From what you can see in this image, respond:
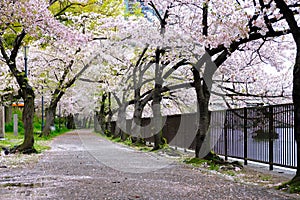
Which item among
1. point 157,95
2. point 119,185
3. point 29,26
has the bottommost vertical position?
point 119,185

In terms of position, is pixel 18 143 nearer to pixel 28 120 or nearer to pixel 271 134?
pixel 28 120

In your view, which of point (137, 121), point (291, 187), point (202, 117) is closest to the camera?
point (291, 187)

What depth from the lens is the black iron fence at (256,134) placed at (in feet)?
34.6

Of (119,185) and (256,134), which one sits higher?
(256,134)

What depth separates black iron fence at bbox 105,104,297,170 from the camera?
10.5 metres

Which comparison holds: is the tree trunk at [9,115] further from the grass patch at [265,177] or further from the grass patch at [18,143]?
the grass patch at [265,177]

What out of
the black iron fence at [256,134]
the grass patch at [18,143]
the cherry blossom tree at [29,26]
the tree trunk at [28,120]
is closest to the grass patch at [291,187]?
the black iron fence at [256,134]

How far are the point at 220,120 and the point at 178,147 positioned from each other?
6598 millimetres

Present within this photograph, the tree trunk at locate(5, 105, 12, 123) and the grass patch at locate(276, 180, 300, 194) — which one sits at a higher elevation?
the tree trunk at locate(5, 105, 12, 123)

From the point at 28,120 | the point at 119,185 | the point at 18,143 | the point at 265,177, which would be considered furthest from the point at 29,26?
the point at 18,143

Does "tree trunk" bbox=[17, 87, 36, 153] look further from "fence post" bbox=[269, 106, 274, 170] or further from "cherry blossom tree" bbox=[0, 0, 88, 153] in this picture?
"fence post" bbox=[269, 106, 274, 170]

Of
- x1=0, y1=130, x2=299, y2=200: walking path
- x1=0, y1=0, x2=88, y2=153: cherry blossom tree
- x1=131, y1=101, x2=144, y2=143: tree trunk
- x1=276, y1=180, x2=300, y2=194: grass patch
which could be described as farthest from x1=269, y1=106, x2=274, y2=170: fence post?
x1=131, y1=101, x2=144, y2=143: tree trunk

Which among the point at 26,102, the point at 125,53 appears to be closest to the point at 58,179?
the point at 26,102

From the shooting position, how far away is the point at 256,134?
1216cm
